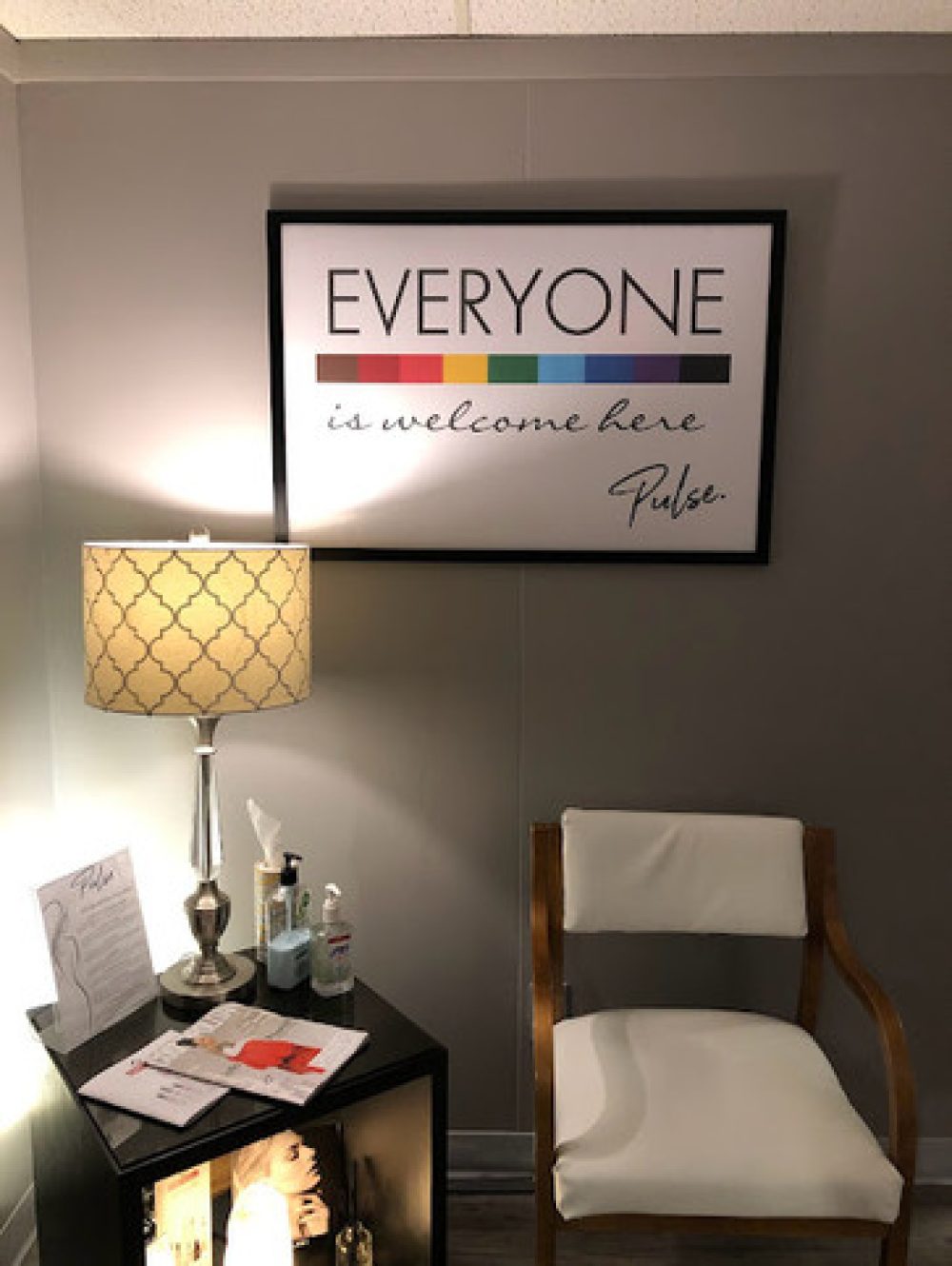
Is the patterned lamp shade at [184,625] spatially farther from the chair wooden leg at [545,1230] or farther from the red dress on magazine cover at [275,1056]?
the chair wooden leg at [545,1230]

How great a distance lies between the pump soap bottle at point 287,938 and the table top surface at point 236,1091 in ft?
0.11

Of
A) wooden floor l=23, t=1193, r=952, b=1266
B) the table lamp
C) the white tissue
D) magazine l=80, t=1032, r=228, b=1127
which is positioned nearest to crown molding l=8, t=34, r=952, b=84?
the table lamp

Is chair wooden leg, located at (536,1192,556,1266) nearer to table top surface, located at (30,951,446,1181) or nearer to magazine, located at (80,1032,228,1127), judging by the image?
table top surface, located at (30,951,446,1181)

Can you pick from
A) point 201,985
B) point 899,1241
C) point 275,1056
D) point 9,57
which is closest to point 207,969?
point 201,985

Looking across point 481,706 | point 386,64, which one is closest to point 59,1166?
point 481,706

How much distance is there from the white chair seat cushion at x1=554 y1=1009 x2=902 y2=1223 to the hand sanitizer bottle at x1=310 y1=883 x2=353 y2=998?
0.41 m

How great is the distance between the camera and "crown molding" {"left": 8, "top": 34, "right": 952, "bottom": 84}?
5.91 feet

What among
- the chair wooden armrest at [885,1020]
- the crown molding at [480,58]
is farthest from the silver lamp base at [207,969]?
the crown molding at [480,58]

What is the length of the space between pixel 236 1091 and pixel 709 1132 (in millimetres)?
736

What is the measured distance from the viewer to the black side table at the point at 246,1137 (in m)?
1.38

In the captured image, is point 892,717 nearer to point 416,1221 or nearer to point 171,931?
point 416,1221

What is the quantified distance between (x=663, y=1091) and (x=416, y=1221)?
1.61 ft

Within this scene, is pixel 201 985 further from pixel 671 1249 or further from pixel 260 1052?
pixel 671 1249

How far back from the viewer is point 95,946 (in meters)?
1.62
